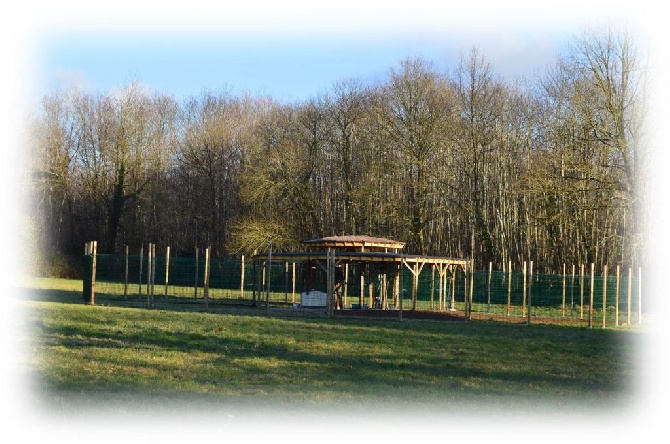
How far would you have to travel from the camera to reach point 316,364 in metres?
15.7

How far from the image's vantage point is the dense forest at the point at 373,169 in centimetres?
3825

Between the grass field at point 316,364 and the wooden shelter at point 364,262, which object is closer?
the grass field at point 316,364

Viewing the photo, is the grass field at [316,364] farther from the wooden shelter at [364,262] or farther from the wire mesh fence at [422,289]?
the wire mesh fence at [422,289]

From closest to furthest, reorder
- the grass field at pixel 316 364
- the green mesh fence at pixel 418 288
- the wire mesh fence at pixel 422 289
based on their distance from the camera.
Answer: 1. the grass field at pixel 316 364
2. the wire mesh fence at pixel 422 289
3. the green mesh fence at pixel 418 288

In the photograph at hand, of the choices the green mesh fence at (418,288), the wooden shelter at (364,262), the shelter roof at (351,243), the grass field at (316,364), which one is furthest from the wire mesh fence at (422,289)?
the grass field at (316,364)

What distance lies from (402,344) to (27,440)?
11.2 m

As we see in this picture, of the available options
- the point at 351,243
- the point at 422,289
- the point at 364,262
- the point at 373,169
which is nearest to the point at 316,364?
the point at 364,262

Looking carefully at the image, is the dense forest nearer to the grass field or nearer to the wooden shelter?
the wooden shelter

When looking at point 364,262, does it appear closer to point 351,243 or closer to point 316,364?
point 351,243

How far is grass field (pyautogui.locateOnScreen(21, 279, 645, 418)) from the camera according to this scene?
12.1 meters

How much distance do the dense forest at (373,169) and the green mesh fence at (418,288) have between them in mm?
2954

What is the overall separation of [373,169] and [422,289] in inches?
488

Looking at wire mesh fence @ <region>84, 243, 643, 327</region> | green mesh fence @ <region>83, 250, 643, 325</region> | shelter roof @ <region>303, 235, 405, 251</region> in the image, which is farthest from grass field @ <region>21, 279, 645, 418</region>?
shelter roof @ <region>303, 235, 405, 251</region>

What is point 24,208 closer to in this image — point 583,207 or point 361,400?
point 583,207
